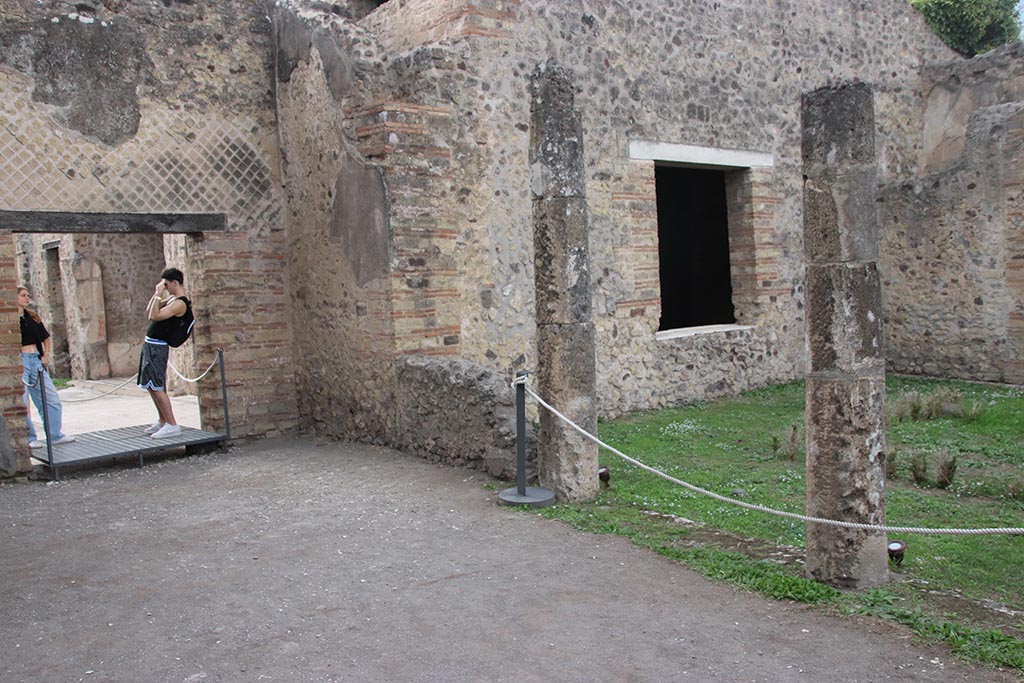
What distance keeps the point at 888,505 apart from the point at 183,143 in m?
5.87

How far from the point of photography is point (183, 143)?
24.8ft

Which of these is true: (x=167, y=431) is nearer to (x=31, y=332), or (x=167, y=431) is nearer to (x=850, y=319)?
(x=31, y=332)

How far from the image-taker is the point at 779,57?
10.0 metres

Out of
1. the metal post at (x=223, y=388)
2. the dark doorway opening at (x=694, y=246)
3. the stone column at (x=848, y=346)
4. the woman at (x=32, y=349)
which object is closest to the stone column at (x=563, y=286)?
the stone column at (x=848, y=346)

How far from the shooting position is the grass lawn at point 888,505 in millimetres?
3818

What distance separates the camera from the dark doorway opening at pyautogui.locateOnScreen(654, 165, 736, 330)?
1219cm

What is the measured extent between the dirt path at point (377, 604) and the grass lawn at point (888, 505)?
0.56ft

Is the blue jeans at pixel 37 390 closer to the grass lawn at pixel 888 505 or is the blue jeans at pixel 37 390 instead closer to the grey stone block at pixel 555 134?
the grey stone block at pixel 555 134

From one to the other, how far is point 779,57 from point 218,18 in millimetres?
5797

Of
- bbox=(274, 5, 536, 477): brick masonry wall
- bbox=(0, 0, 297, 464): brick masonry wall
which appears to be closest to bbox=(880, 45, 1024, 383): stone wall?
bbox=(274, 5, 536, 477): brick masonry wall

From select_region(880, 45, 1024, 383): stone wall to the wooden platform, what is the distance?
7.65 metres

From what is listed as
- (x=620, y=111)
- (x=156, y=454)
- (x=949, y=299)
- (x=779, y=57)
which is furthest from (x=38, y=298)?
(x=949, y=299)

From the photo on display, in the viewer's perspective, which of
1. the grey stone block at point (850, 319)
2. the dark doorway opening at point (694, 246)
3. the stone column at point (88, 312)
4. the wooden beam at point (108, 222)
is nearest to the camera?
the grey stone block at point (850, 319)

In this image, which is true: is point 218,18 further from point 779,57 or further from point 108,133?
point 779,57
